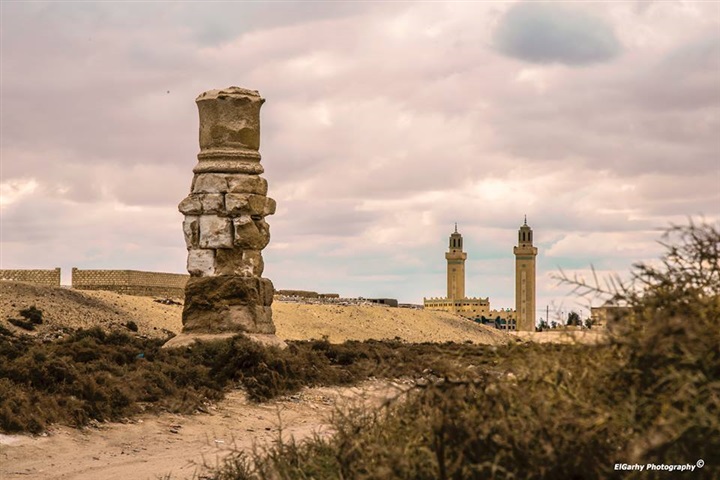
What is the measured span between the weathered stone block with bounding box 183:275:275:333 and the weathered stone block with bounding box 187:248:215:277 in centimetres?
13

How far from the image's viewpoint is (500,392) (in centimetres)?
583

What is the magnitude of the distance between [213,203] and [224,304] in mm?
1893

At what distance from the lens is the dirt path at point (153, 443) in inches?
455

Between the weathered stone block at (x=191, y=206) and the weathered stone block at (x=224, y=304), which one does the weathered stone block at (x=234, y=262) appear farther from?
the weathered stone block at (x=191, y=206)

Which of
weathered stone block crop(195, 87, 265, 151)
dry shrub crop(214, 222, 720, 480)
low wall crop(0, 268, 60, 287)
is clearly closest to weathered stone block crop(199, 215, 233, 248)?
weathered stone block crop(195, 87, 265, 151)

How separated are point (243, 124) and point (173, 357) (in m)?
4.68

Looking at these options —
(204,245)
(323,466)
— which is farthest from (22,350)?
(323,466)

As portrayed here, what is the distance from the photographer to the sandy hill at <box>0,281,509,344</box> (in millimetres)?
32531

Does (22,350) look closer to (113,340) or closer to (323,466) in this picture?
(113,340)

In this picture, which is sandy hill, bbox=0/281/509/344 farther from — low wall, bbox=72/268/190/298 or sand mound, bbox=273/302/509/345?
low wall, bbox=72/268/190/298

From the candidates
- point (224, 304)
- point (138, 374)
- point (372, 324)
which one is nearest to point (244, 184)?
point (224, 304)

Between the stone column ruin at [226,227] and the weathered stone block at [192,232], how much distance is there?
A: 2 cm

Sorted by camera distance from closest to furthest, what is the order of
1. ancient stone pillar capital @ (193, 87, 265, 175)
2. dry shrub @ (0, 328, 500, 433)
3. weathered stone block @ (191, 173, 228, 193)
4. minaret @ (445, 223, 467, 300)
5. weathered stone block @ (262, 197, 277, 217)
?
1. dry shrub @ (0, 328, 500, 433)
2. weathered stone block @ (191, 173, 228, 193)
3. ancient stone pillar capital @ (193, 87, 265, 175)
4. weathered stone block @ (262, 197, 277, 217)
5. minaret @ (445, 223, 467, 300)

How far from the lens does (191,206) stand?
20094 mm
